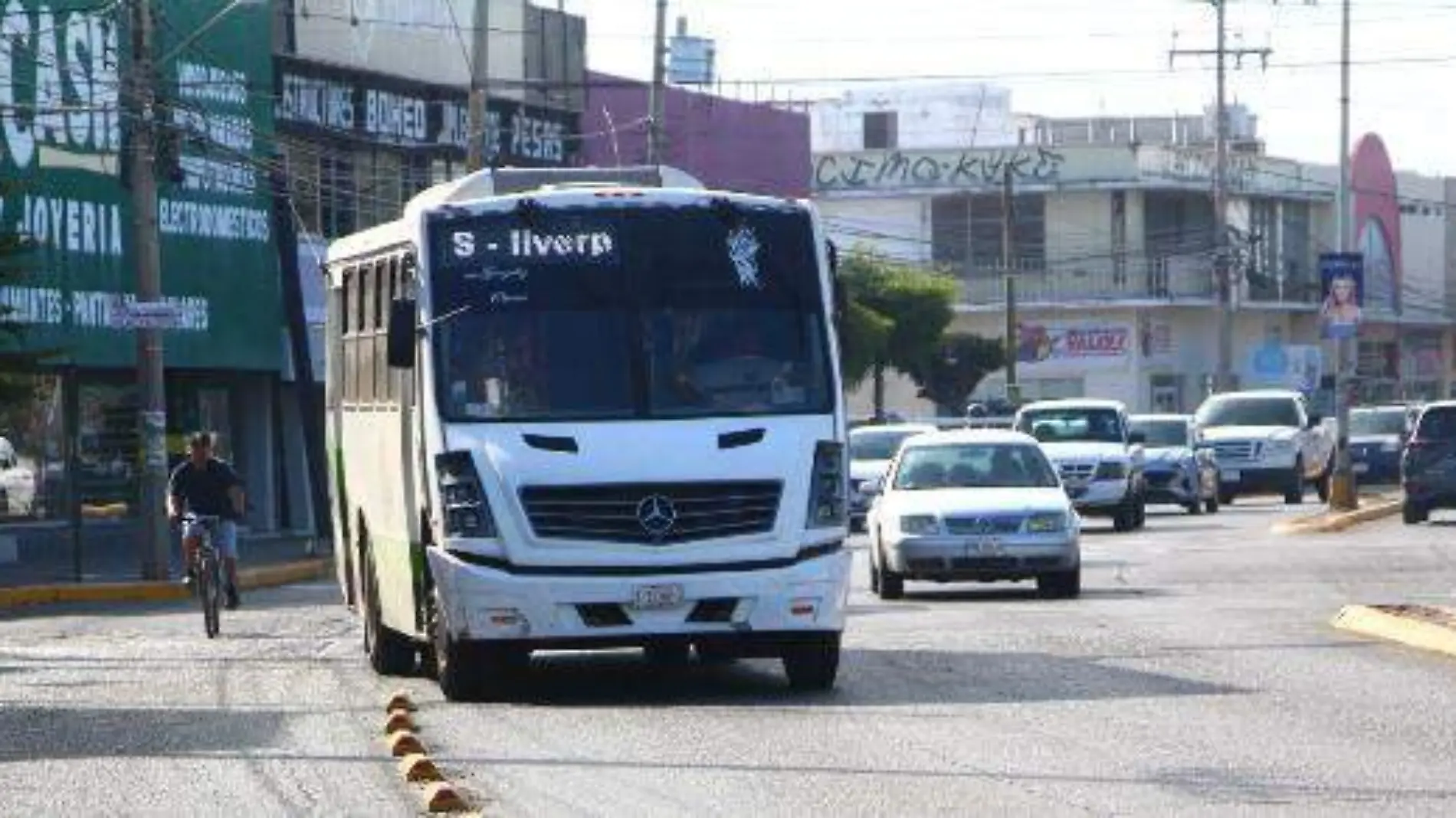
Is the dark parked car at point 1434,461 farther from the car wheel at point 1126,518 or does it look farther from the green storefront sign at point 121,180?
the green storefront sign at point 121,180

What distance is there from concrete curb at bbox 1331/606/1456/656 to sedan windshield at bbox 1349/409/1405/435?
132ft

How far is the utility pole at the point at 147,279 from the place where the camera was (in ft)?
120

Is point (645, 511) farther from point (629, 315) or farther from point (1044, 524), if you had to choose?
point (1044, 524)

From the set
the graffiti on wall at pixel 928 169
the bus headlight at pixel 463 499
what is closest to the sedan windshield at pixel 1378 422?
the graffiti on wall at pixel 928 169

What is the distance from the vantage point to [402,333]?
65.0 feet

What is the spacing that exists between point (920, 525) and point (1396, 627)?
7015 mm

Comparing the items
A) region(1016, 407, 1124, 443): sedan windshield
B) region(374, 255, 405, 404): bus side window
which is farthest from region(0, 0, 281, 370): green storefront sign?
region(374, 255, 405, 404): bus side window

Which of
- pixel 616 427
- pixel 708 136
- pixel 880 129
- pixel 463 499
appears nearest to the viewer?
pixel 463 499

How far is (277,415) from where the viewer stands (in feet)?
176

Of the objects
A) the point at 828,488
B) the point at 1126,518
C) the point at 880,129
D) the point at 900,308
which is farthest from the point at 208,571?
the point at 880,129

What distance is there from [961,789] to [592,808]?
163cm

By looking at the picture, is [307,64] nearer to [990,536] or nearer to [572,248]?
[990,536]

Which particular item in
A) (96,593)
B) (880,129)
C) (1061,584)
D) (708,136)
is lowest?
(96,593)

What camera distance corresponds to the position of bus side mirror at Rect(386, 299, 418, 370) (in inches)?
779
